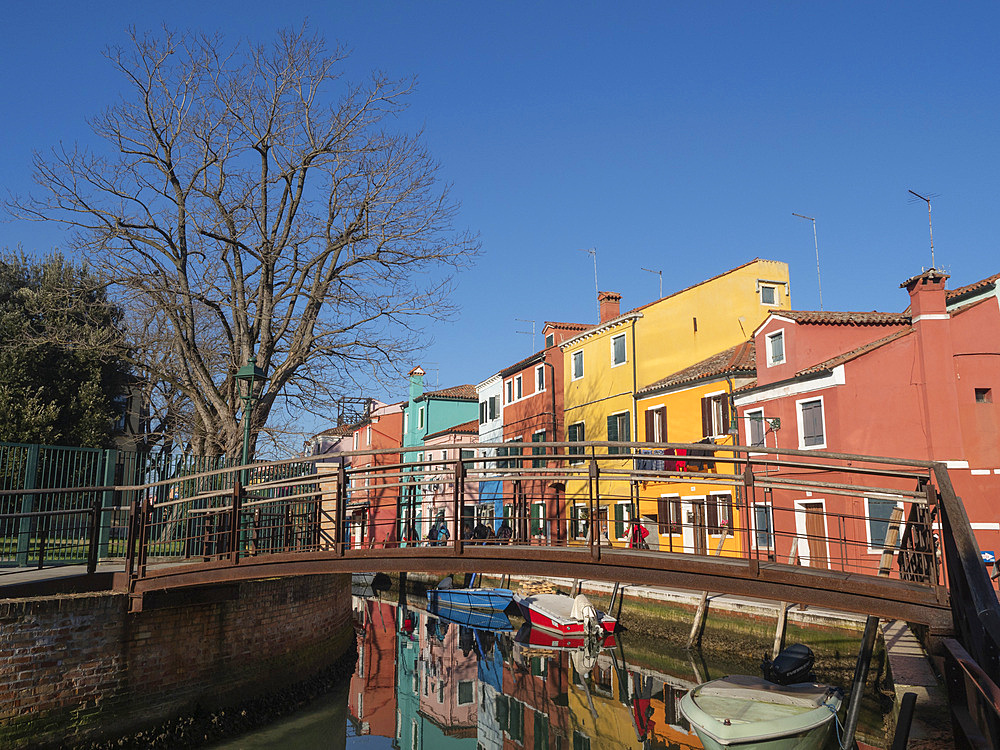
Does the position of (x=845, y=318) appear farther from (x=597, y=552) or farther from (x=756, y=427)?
(x=597, y=552)

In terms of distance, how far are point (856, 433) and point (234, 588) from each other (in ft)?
54.7

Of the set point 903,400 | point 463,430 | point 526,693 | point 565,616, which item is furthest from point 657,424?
point 463,430

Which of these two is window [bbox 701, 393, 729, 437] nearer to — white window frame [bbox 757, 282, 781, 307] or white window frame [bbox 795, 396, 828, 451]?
white window frame [bbox 795, 396, 828, 451]

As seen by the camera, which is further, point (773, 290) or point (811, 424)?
point (773, 290)

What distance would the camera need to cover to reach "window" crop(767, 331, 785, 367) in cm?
2439

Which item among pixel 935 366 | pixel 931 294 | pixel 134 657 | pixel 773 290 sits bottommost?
pixel 134 657

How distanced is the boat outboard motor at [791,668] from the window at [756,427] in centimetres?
1215

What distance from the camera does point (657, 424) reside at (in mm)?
30531

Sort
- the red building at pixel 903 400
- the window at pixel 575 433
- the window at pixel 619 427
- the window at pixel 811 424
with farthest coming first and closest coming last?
1. the window at pixel 575 433
2. the window at pixel 619 427
3. the window at pixel 811 424
4. the red building at pixel 903 400

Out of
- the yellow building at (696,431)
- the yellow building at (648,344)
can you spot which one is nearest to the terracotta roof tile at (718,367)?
the yellow building at (696,431)

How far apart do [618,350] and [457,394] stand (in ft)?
68.2

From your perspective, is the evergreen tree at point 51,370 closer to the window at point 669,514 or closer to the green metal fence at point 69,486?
the green metal fence at point 69,486

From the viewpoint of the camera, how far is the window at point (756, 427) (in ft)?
81.5

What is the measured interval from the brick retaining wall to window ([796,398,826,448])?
15.4 metres
